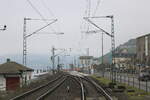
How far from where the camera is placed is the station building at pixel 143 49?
327 feet

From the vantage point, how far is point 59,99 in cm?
2348

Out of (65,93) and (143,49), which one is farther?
(143,49)

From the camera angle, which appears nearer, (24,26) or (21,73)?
(24,26)

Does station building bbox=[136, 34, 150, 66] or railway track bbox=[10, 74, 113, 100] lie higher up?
station building bbox=[136, 34, 150, 66]

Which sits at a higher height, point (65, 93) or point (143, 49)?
point (143, 49)

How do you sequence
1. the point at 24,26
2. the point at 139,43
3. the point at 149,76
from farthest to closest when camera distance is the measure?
the point at 139,43 → the point at 149,76 → the point at 24,26

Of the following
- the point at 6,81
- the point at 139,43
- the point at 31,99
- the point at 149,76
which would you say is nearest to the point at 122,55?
the point at 139,43

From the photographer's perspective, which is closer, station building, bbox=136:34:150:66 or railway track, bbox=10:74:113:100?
railway track, bbox=10:74:113:100

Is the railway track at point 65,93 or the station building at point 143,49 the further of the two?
the station building at point 143,49

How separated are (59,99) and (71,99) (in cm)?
90

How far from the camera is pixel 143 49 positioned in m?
106

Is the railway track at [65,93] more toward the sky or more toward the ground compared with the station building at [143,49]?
more toward the ground

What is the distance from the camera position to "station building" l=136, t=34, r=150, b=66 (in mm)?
99531

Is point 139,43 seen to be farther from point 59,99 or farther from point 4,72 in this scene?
point 59,99
